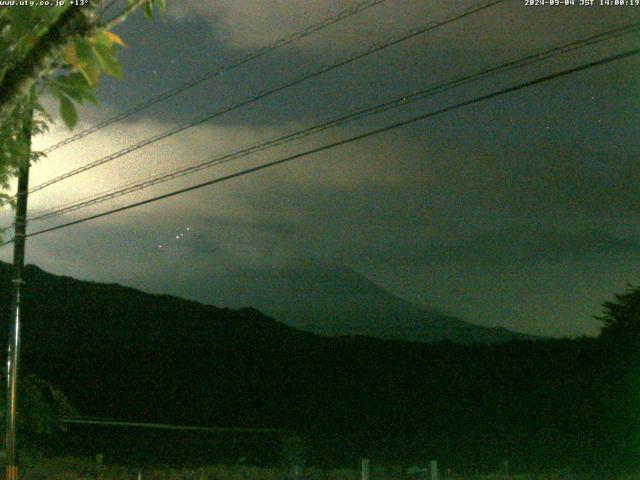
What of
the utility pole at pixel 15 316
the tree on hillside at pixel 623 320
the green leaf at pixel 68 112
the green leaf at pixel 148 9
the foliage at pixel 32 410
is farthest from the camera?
the tree on hillside at pixel 623 320

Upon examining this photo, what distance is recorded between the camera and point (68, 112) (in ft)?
8.95

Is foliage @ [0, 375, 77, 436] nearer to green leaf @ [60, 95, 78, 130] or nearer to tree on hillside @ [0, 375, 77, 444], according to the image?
tree on hillside @ [0, 375, 77, 444]

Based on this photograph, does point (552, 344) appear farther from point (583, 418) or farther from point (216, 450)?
point (216, 450)

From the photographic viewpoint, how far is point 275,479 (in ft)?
58.1

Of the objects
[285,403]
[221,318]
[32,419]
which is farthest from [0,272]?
[32,419]

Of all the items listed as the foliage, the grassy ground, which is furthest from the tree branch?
the foliage

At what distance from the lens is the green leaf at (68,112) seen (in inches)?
107

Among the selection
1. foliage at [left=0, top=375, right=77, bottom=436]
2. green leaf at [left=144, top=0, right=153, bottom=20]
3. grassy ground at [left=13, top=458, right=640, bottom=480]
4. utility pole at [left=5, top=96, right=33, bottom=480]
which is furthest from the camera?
foliage at [left=0, top=375, right=77, bottom=436]

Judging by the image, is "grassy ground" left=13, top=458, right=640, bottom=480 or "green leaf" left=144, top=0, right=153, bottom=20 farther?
"grassy ground" left=13, top=458, right=640, bottom=480

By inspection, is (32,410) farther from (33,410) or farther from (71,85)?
(71,85)

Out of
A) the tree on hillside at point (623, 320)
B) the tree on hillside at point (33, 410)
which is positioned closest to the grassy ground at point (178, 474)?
the tree on hillside at point (33, 410)

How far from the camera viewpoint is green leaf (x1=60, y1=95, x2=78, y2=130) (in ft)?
8.91

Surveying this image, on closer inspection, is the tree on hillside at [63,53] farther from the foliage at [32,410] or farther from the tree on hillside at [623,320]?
the tree on hillside at [623,320]

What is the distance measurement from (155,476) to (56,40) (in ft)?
59.8
